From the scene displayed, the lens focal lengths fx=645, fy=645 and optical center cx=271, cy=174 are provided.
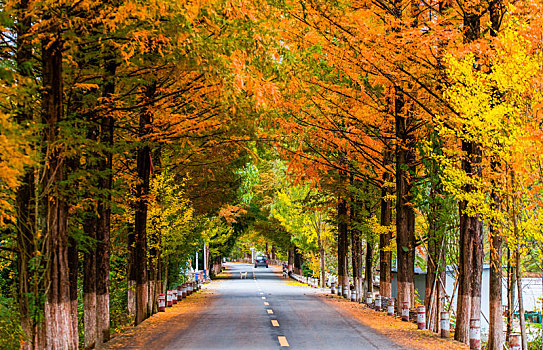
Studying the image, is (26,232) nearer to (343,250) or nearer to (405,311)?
(405,311)

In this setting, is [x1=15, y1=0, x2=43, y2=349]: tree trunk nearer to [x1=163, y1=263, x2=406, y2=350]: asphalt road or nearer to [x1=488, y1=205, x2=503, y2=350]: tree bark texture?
[x1=163, y1=263, x2=406, y2=350]: asphalt road

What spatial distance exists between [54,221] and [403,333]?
953 centimetres

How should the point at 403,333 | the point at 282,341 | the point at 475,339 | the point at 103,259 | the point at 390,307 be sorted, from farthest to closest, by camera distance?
the point at 390,307, the point at 103,259, the point at 403,333, the point at 282,341, the point at 475,339

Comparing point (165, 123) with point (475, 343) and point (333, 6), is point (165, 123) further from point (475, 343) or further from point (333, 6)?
point (475, 343)

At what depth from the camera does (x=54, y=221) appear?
37.8ft

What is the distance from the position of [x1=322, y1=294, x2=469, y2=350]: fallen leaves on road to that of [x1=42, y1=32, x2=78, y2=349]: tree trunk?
7353 mm

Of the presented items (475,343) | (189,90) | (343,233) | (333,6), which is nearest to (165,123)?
(189,90)

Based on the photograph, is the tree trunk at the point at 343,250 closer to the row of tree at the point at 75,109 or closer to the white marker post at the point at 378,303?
the white marker post at the point at 378,303

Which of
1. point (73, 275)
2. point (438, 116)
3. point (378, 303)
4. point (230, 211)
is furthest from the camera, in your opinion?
point (230, 211)

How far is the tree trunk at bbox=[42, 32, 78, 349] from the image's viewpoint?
11242 mm

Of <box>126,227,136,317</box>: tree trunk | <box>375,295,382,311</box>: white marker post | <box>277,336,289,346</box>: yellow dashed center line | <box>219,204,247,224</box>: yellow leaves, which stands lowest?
<box>375,295,382,311</box>: white marker post

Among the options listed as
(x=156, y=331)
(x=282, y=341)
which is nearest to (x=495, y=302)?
(x=282, y=341)

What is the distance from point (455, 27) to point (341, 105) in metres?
6.13

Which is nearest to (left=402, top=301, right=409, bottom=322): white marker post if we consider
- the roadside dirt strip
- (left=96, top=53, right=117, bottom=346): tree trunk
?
the roadside dirt strip
